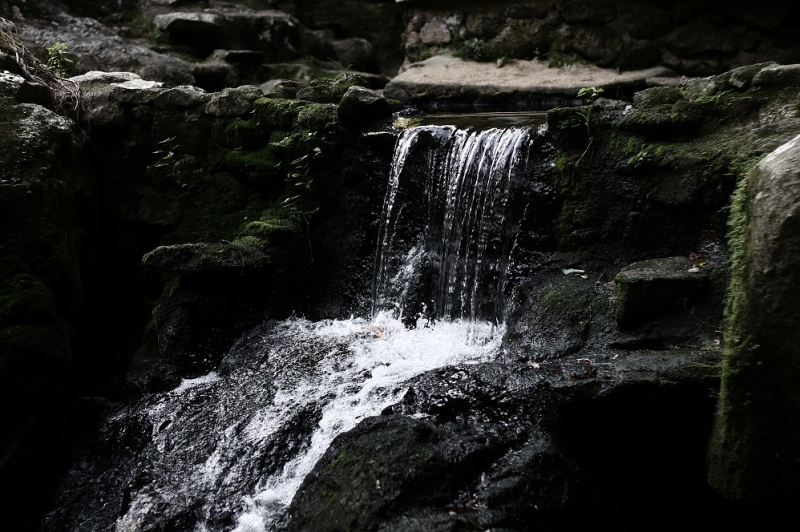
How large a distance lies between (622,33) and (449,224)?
3.86 m

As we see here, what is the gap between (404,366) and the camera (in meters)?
4.07

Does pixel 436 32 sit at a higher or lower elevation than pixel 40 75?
higher

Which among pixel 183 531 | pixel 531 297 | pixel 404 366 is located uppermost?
pixel 531 297

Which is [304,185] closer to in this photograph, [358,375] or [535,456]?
[358,375]

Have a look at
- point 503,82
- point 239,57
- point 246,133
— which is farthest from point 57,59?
point 503,82

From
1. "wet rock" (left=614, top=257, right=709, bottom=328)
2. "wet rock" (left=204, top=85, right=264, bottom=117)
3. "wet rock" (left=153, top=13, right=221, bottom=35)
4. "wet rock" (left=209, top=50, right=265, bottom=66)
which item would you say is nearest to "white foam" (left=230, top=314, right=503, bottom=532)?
"wet rock" (left=614, top=257, right=709, bottom=328)

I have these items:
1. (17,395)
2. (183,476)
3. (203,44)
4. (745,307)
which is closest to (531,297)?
(745,307)

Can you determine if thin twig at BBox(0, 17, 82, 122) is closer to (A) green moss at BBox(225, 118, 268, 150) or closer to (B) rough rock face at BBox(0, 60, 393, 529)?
(B) rough rock face at BBox(0, 60, 393, 529)

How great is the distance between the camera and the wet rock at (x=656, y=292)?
A: 11.1 feet

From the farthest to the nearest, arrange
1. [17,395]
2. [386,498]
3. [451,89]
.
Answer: [451,89] → [17,395] → [386,498]

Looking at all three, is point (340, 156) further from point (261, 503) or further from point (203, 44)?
point (203, 44)

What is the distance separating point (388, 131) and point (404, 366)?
2.08 meters

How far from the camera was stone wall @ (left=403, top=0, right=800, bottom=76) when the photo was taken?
6547mm

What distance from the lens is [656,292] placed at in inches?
134
